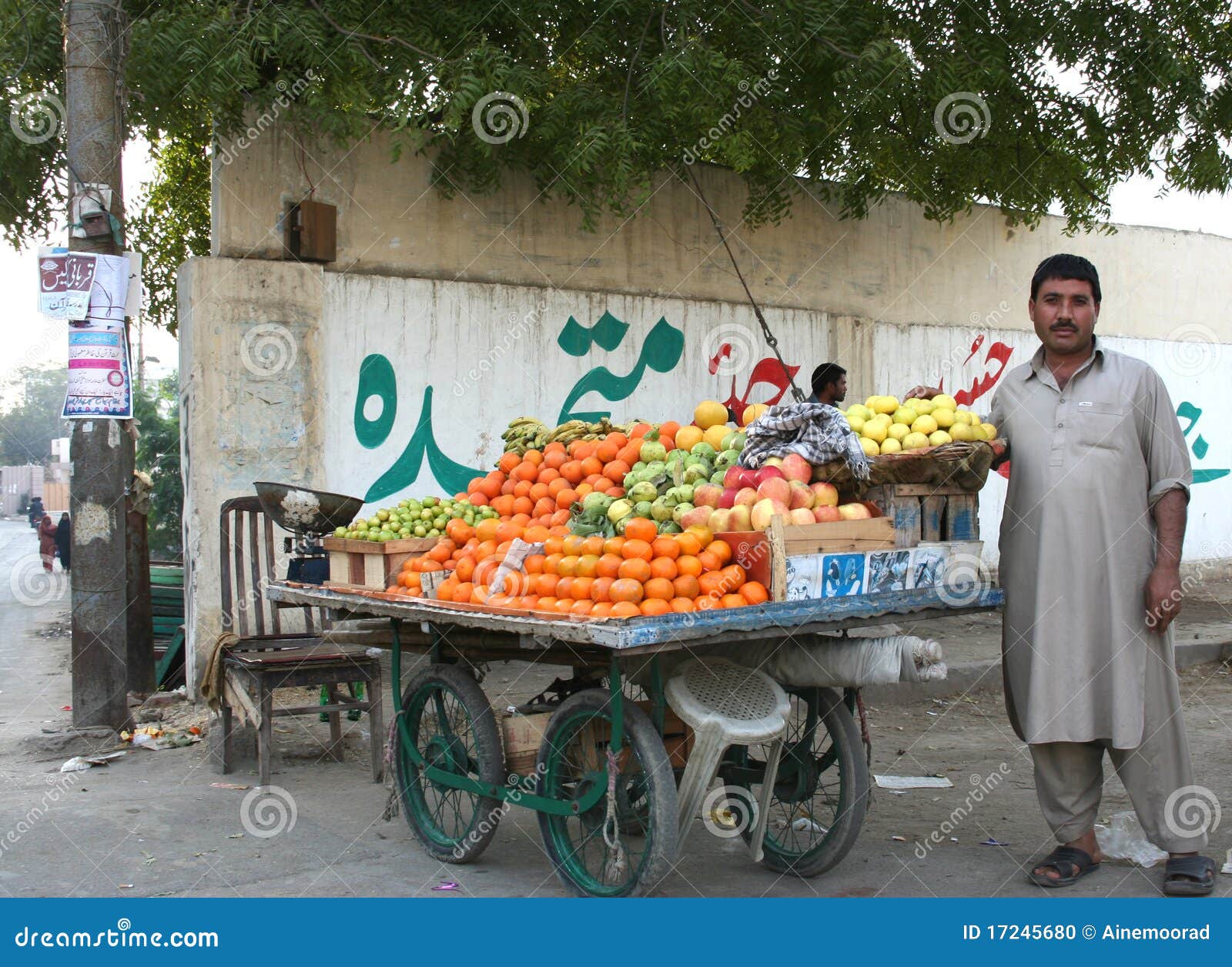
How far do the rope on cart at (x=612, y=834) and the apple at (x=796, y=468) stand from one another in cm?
111

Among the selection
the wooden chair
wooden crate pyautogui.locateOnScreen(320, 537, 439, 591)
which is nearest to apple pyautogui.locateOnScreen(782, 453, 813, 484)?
wooden crate pyautogui.locateOnScreen(320, 537, 439, 591)

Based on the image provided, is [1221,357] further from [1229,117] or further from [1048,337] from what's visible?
[1048,337]

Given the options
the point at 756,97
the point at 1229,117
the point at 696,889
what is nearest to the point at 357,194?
the point at 756,97

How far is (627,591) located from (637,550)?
0.66ft

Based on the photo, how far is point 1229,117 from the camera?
8422mm

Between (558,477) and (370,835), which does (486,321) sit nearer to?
(558,477)

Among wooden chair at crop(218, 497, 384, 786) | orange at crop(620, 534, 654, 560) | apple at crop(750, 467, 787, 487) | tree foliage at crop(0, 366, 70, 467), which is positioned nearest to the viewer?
orange at crop(620, 534, 654, 560)

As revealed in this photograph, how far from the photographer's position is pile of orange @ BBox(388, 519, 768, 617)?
3725 millimetres

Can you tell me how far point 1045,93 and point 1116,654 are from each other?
20.3 ft

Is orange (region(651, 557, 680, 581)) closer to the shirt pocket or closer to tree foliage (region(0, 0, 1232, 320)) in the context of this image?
the shirt pocket

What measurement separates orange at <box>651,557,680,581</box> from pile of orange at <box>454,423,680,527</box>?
75 cm

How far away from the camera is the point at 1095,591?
394 cm

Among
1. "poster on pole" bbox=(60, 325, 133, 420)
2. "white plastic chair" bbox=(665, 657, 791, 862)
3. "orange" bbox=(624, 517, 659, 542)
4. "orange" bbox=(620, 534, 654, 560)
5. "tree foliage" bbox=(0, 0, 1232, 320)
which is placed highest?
"tree foliage" bbox=(0, 0, 1232, 320)

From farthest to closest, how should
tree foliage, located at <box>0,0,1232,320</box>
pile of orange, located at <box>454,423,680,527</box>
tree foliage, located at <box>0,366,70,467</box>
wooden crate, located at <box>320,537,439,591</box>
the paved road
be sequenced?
tree foliage, located at <box>0,366,70,467</box>, tree foliage, located at <box>0,0,1232,320</box>, wooden crate, located at <box>320,537,439,591</box>, pile of orange, located at <box>454,423,680,527</box>, the paved road
